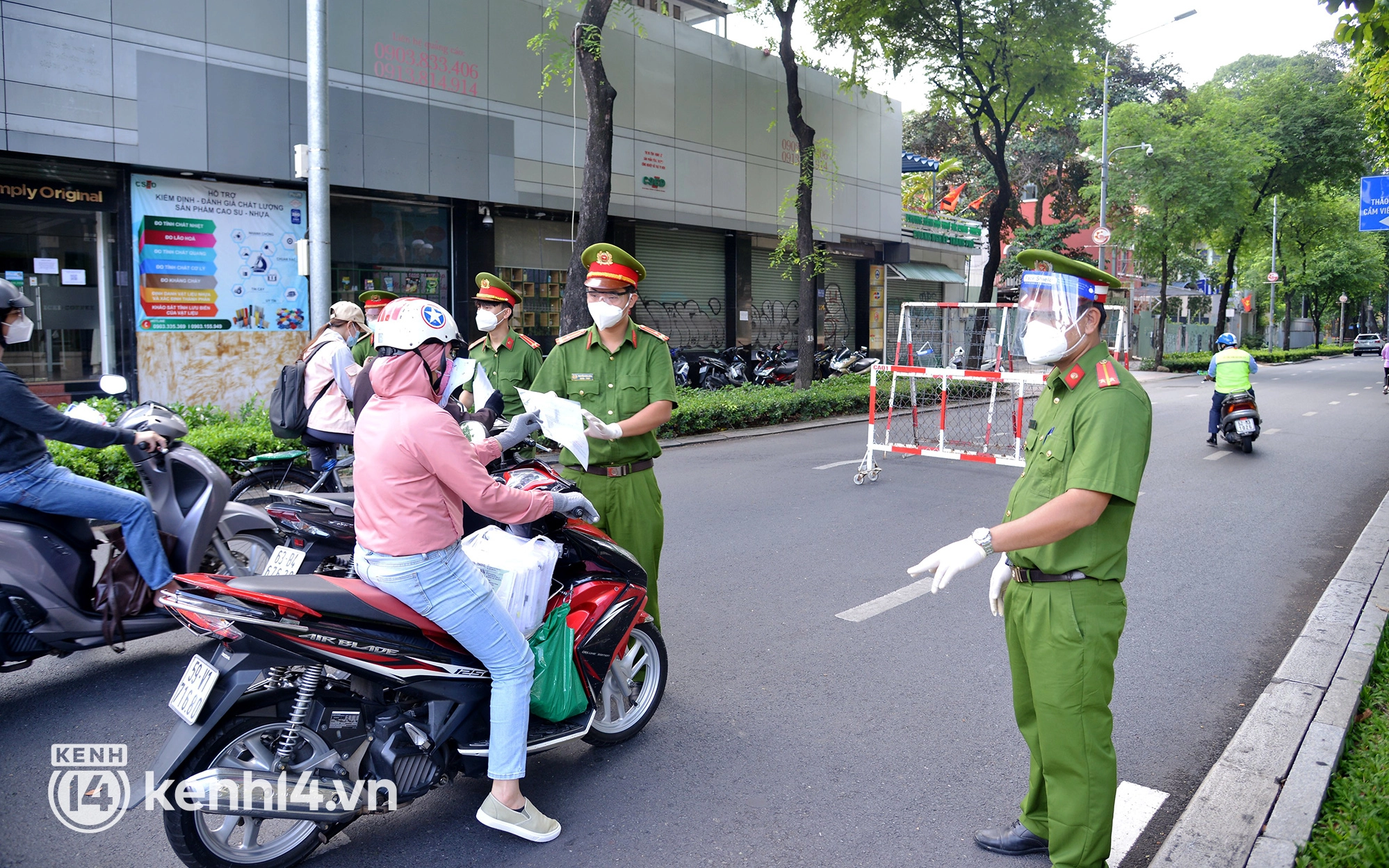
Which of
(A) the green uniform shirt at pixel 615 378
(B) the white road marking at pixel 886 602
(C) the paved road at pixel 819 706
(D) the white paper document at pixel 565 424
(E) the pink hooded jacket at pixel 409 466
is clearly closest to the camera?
(E) the pink hooded jacket at pixel 409 466

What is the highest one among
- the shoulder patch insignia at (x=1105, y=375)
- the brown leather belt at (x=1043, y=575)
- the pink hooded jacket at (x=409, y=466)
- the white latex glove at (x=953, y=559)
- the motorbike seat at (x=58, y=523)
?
the shoulder patch insignia at (x=1105, y=375)

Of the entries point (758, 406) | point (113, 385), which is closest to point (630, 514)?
point (113, 385)

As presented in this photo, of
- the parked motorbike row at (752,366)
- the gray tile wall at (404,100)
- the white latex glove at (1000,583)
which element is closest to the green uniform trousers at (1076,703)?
the white latex glove at (1000,583)

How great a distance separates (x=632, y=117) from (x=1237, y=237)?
97.3ft

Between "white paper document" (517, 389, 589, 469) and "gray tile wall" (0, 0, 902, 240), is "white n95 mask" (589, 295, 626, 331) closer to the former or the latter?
"white paper document" (517, 389, 589, 469)

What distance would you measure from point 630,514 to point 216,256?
1182cm

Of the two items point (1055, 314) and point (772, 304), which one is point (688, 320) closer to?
point (772, 304)

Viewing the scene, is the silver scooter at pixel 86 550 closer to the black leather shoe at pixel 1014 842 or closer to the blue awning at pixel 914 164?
the black leather shoe at pixel 1014 842

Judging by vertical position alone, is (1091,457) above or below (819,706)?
above

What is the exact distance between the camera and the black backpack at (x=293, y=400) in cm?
676

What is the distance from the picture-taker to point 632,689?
407cm

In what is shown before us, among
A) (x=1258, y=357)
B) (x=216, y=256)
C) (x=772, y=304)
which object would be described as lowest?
(x=1258, y=357)

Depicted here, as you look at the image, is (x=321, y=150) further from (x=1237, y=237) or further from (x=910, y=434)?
(x=1237, y=237)

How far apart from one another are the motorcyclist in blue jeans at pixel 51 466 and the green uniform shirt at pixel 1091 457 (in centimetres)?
386
